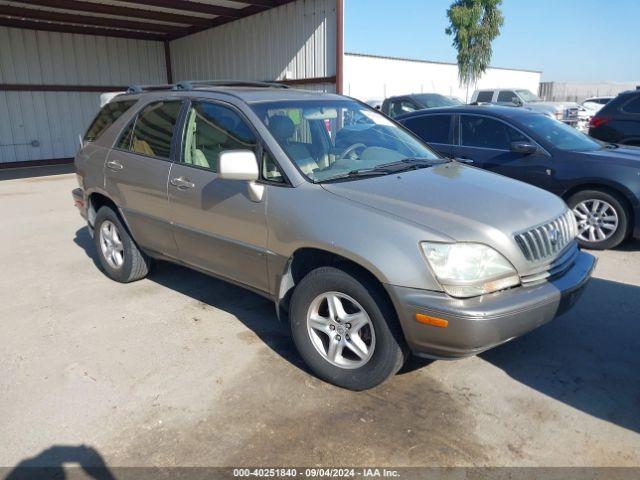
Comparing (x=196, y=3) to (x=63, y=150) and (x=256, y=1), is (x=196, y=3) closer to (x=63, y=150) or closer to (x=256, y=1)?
(x=256, y=1)

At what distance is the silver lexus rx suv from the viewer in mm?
2752

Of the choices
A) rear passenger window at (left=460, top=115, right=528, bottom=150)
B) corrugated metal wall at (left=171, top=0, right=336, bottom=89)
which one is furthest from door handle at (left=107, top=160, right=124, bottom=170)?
corrugated metal wall at (left=171, top=0, right=336, bottom=89)

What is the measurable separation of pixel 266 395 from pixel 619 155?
197 inches

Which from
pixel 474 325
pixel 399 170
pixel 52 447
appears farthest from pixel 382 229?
pixel 52 447

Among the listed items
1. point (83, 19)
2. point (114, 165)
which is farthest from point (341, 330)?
point (83, 19)

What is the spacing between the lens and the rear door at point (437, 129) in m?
6.79

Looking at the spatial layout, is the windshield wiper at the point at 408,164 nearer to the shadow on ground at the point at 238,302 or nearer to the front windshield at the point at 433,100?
the shadow on ground at the point at 238,302

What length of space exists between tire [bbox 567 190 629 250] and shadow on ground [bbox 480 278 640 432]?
1471mm

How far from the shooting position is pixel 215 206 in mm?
3699

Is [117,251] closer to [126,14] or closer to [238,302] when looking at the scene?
[238,302]

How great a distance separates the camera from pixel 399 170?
365 centimetres

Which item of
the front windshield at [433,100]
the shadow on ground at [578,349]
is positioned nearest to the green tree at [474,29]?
the front windshield at [433,100]

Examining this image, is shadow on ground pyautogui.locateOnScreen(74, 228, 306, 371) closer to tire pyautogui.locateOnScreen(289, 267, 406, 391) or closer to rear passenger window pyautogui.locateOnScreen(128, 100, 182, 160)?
tire pyautogui.locateOnScreen(289, 267, 406, 391)

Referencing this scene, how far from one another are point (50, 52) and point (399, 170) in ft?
48.2
